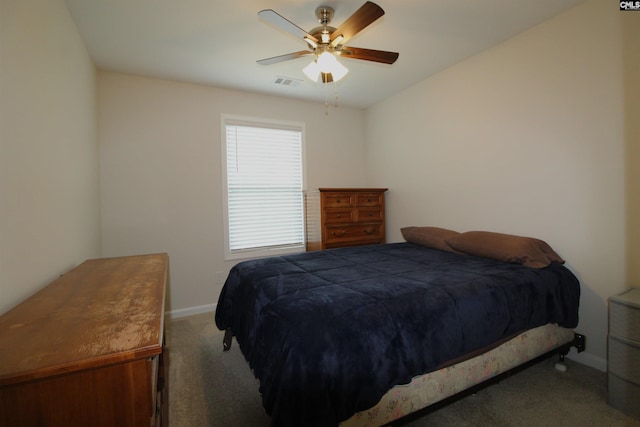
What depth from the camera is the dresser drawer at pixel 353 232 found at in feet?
11.5

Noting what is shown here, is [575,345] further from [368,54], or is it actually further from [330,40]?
[330,40]

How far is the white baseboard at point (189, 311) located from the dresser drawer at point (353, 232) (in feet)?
5.40

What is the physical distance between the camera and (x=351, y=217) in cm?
366

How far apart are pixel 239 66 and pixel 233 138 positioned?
0.89 meters

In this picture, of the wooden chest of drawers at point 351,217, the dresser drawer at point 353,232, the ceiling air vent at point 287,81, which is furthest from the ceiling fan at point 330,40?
the dresser drawer at point 353,232

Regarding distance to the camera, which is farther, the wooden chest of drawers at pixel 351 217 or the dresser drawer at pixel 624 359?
the wooden chest of drawers at pixel 351 217

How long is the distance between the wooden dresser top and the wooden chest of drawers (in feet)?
7.26

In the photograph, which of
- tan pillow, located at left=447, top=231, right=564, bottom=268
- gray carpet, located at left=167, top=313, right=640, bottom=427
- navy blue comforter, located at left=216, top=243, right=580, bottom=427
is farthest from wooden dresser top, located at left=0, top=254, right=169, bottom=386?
tan pillow, located at left=447, top=231, right=564, bottom=268

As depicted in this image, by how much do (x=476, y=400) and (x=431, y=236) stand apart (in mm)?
1516

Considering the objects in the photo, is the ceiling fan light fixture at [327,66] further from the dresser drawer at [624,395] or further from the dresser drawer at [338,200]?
the dresser drawer at [624,395]

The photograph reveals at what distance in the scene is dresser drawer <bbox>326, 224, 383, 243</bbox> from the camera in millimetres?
3516

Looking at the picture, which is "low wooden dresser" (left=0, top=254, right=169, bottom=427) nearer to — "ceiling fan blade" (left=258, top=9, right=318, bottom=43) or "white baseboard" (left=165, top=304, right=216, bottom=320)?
"ceiling fan blade" (left=258, top=9, right=318, bottom=43)

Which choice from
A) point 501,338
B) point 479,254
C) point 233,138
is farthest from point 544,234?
point 233,138

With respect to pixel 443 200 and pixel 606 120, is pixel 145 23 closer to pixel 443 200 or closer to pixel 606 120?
pixel 443 200
